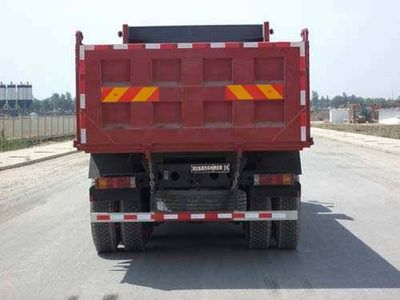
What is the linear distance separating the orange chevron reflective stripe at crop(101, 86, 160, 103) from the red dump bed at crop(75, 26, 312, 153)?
0.04 feet

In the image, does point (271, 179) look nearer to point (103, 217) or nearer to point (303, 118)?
point (303, 118)

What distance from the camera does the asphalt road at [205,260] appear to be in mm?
6645

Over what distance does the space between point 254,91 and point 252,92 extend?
26mm

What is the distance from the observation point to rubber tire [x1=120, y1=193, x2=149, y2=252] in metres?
8.09

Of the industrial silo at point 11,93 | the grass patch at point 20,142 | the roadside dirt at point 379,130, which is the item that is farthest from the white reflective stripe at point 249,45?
the industrial silo at point 11,93

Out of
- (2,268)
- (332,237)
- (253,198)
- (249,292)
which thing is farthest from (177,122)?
(332,237)

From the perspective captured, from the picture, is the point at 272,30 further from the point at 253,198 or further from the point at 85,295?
the point at 85,295

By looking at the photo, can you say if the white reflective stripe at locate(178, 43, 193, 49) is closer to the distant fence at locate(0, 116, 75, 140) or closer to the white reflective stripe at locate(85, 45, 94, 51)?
the white reflective stripe at locate(85, 45, 94, 51)

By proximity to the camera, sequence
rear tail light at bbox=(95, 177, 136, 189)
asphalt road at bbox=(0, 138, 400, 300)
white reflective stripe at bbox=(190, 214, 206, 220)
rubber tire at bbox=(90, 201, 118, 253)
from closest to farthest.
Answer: asphalt road at bbox=(0, 138, 400, 300), white reflective stripe at bbox=(190, 214, 206, 220), rear tail light at bbox=(95, 177, 136, 189), rubber tire at bbox=(90, 201, 118, 253)

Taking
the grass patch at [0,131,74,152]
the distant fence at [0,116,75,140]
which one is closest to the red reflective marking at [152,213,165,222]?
the grass patch at [0,131,74,152]

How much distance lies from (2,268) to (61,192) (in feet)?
28.2

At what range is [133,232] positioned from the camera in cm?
844

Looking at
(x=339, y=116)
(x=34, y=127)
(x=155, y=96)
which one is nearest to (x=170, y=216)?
(x=155, y=96)

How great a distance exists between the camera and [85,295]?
6.47m
